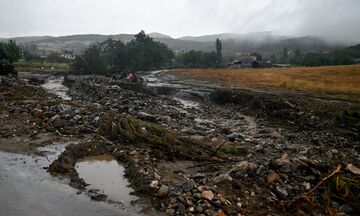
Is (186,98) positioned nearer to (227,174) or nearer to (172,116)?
(172,116)

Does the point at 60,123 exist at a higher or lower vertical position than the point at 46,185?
higher

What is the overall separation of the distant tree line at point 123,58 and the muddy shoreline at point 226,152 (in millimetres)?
42516

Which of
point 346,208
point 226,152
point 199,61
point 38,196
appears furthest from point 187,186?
point 199,61

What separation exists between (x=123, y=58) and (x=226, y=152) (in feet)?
220

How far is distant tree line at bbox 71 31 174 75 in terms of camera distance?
7038cm

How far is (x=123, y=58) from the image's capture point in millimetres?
79375

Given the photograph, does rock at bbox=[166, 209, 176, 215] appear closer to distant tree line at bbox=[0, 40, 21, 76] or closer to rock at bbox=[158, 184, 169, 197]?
rock at bbox=[158, 184, 169, 197]

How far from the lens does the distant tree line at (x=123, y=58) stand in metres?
70.4

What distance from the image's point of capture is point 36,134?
16.5 m

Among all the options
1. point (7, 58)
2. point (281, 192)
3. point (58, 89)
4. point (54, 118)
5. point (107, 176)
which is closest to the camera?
point (281, 192)

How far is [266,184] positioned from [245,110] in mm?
18814

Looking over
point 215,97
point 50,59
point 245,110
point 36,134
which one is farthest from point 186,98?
point 50,59

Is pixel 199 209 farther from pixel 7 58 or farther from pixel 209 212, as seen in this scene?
pixel 7 58

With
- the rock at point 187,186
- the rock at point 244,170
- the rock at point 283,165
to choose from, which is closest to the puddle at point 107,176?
the rock at point 187,186
